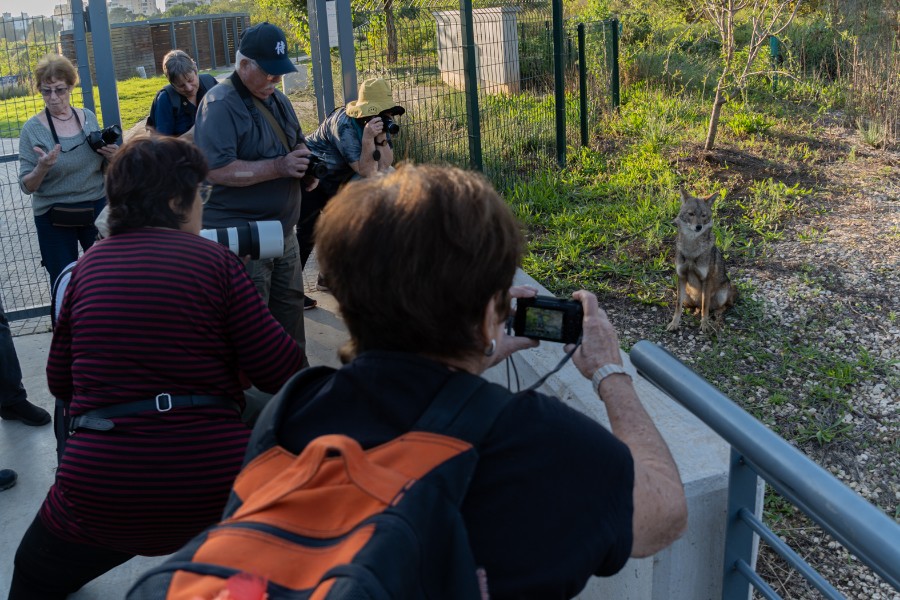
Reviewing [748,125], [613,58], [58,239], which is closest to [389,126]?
[58,239]

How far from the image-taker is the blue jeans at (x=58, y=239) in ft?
17.1

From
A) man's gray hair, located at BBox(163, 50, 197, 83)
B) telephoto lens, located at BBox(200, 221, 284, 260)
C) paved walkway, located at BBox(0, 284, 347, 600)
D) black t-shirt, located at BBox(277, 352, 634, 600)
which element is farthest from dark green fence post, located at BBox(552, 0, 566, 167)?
black t-shirt, located at BBox(277, 352, 634, 600)

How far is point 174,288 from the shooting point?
2.42 m

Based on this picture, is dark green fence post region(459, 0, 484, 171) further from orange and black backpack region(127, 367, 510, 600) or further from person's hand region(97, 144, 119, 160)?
orange and black backpack region(127, 367, 510, 600)

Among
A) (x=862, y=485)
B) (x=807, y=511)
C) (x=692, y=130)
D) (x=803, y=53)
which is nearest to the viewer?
(x=807, y=511)

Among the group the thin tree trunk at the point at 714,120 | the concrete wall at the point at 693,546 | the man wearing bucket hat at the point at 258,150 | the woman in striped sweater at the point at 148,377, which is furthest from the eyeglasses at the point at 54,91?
the thin tree trunk at the point at 714,120

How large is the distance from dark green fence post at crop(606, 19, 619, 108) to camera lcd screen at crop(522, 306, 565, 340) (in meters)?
9.45

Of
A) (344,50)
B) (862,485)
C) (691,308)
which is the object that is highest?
(344,50)

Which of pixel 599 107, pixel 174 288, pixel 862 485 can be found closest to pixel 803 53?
pixel 599 107

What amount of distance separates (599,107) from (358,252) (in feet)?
32.2

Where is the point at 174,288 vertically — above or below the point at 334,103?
below

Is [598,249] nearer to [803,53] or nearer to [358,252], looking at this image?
[358,252]

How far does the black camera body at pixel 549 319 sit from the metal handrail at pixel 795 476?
27 centimetres

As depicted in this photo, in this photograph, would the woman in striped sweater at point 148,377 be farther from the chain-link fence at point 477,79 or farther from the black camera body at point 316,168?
the chain-link fence at point 477,79
